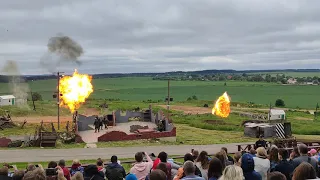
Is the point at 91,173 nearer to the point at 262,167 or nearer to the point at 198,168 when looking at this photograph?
the point at 198,168

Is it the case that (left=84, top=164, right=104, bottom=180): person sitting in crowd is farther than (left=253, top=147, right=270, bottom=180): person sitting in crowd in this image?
No

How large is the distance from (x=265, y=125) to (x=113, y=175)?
32.4 metres

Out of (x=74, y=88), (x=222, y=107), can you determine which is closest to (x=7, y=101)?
(x=74, y=88)

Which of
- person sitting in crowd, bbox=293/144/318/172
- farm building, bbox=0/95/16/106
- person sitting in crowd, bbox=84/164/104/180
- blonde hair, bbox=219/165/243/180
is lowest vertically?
farm building, bbox=0/95/16/106

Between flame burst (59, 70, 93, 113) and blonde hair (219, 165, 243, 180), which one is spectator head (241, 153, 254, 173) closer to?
blonde hair (219, 165, 243, 180)

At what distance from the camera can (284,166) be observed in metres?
9.66

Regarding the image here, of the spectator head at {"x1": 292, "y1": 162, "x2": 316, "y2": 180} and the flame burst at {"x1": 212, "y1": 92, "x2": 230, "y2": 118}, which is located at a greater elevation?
the spectator head at {"x1": 292, "y1": 162, "x2": 316, "y2": 180}

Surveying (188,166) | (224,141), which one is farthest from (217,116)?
(188,166)

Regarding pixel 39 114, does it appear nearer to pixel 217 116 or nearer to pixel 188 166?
pixel 217 116

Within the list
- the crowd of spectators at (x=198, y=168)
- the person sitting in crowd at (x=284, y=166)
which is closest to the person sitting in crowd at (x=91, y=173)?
the crowd of spectators at (x=198, y=168)

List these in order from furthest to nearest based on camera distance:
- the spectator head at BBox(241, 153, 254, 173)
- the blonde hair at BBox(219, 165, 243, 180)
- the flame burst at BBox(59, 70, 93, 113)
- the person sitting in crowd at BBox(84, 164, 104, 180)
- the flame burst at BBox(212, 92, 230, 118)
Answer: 1. the flame burst at BBox(212, 92, 230, 118)
2. the flame burst at BBox(59, 70, 93, 113)
3. the person sitting in crowd at BBox(84, 164, 104, 180)
4. the spectator head at BBox(241, 153, 254, 173)
5. the blonde hair at BBox(219, 165, 243, 180)

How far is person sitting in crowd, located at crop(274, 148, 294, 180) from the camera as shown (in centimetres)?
962

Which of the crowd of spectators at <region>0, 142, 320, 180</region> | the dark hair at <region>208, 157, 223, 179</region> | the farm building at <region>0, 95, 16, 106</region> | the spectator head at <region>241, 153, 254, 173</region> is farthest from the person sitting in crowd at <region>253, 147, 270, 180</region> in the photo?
the farm building at <region>0, 95, 16, 106</region>

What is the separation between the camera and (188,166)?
774cm
